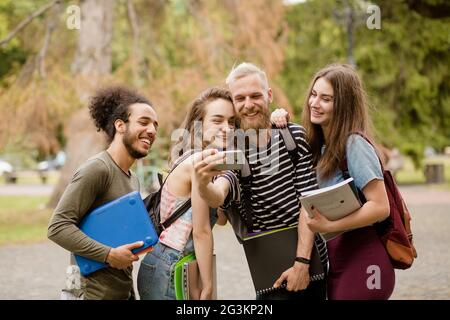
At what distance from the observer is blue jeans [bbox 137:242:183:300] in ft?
10.1

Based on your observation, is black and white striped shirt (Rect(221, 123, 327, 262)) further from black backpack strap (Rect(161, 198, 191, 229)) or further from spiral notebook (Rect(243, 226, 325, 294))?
black backpack strap (Rect(161, 198, 191, 229))

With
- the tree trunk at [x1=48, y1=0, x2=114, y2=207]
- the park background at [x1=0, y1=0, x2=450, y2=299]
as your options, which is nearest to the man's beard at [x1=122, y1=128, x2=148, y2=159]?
the park background at [x1=0, y1=0, x2=450, y2=299]

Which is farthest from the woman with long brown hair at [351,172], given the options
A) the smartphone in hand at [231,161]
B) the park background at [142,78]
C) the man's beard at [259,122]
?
the park background at [142,78]

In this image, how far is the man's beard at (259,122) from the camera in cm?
328

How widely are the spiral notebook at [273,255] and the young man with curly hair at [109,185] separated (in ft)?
1.91

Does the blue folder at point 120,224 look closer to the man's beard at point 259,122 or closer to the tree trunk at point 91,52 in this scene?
the man's beard at point 259,122

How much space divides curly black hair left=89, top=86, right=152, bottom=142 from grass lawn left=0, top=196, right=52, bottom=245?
1092 centimetres

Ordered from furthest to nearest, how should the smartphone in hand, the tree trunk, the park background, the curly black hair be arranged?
the tree trunk → the park background → the curly black hair → the smartphone in hand

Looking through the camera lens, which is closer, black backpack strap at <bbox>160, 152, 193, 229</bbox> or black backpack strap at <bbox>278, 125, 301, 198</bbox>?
black backpack strap at <bbox>160, 152, 193, 229</bbox>

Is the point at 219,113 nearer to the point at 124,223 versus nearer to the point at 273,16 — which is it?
the point at 124,223

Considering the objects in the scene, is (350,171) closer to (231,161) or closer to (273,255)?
(273,255)

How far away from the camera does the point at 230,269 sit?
10094 millimetres

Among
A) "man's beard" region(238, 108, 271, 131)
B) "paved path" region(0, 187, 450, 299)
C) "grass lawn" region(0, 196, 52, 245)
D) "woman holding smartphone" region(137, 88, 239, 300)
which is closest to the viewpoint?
"woman holding smartphone" region(137, 88, 239, 300)
